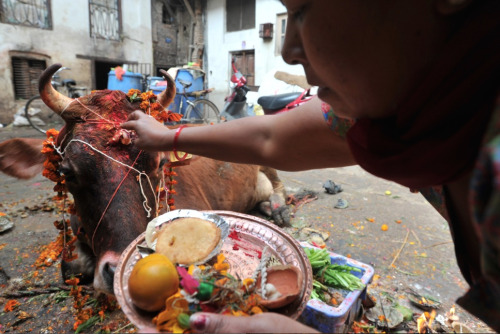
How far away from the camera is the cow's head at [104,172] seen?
6.81 feet

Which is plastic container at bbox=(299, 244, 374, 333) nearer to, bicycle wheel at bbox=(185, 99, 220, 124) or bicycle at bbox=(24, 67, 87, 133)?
bicycle wheel at bbox=(185, 99, 220, 124)

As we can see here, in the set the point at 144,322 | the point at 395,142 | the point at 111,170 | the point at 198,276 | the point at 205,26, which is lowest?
the point at 144,322

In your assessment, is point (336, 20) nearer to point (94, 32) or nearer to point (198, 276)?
point (198, 276)

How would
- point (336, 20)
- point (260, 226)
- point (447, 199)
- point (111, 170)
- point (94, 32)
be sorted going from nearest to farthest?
point (336, 20)
point (447, 199)
point (260, 226)
point (111, 170)
point (94, 32)

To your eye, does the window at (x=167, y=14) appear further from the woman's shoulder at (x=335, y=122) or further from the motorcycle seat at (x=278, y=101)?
the woman's shoulder at (x=335, y=122)

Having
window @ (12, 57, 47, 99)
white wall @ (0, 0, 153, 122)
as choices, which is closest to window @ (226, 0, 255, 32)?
white wall @ (0, 0, 153, 122)

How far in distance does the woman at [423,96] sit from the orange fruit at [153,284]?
22 centimetres

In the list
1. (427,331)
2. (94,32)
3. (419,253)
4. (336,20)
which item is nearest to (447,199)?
(336,20)

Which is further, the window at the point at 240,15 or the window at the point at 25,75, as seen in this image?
the window at the point at 240,15

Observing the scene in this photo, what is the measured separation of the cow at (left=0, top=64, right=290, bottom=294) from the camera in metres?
2.08

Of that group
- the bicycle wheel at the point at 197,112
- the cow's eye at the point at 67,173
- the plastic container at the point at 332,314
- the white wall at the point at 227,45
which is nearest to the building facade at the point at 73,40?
the white wall at the point at 227,45

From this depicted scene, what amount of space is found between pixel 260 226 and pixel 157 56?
69.1 ft

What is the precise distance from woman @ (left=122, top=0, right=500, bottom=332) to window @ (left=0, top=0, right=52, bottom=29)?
674 inches

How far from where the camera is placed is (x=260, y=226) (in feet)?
5.86
